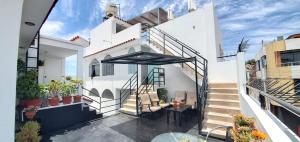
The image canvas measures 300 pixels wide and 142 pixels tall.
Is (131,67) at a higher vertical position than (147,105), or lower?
higher

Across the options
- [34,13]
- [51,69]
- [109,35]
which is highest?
[109,35]

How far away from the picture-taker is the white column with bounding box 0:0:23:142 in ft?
7.39

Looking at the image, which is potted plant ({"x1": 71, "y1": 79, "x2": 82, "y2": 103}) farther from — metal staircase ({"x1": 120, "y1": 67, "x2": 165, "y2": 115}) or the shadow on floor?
metal staircase ({"x1": 120, "y1": 67, "x2": 165, "y2": 115})

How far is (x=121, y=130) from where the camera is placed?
536 centimetres

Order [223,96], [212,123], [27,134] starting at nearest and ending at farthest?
1. [27,134]
2. [212,123]
3. [223,96]

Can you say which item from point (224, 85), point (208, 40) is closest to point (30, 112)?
point (224, 85)

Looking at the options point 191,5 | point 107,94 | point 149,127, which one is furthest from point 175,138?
point 107,94

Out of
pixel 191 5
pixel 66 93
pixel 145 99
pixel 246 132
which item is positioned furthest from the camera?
pixel 191 5

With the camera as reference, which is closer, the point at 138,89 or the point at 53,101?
the point at 53,101

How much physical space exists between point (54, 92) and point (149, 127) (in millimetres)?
3812

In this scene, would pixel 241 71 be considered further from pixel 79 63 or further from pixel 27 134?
pixel 79 63

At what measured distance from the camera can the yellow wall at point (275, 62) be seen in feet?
45.4

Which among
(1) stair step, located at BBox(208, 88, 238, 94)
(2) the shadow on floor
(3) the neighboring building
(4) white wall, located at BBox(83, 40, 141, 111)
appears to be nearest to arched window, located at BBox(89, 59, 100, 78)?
(4) white wall, located at BBox(83, 40, 141, 111)

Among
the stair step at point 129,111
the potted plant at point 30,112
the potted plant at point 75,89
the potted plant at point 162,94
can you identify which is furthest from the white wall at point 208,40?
the potted plant at point 30,112
